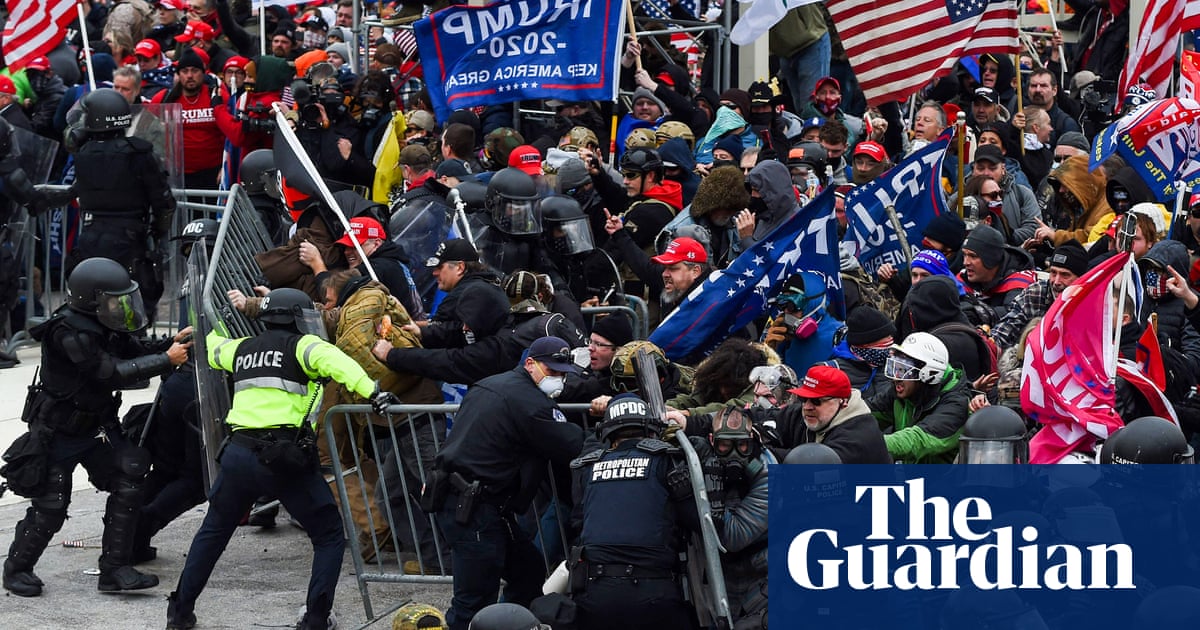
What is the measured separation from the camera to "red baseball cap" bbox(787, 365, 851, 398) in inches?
344

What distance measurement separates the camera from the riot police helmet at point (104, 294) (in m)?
10.2

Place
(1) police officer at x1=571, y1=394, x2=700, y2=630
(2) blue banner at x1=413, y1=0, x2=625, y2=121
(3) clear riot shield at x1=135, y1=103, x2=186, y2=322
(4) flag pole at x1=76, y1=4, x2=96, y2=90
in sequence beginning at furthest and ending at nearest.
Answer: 1. (4) flag pole at x1=76, y1=4, x2=96, y2=90
2. (3) clear riot shield at x1=135, y1=103, x2=186, y2=322
3. (2) blue banner at x1=413, y1=0, x2=625, y2=121
4. (1) police officer at x1=571, y1=394, x2=700, y2=630

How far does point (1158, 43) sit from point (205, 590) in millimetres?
7378

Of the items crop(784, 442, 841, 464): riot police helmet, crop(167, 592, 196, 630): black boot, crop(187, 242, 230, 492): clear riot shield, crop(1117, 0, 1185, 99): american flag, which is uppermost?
crop(1117, 0, 1185, 99): american flag

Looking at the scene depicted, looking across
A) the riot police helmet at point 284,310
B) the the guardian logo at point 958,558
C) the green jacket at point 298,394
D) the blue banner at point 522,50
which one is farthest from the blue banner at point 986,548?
the blue banner at point 522,50

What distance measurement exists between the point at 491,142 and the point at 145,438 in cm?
386

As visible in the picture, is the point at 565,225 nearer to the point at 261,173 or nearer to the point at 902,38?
the point at 261,173

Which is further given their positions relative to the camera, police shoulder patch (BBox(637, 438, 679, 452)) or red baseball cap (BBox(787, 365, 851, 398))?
red baseball cap (BBox(787, 365, 851, 398))

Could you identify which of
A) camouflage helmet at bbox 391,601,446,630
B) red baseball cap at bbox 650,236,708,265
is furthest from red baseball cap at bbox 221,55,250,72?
camouflage helmet at bbox 391,601,446,630

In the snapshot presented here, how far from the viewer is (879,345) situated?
9828 mm

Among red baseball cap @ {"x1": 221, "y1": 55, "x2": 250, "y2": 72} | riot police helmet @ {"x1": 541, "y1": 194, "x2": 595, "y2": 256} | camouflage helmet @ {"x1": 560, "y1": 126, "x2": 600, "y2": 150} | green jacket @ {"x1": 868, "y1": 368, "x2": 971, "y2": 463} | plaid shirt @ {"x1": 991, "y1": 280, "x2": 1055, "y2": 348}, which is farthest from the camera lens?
red baseball cap @ {"x1": 221, "y1": 55, "x2": 250, "y2": 72}

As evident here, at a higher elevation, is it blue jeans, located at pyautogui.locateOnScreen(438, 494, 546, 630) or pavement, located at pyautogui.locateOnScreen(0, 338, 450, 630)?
blue jeans, located at pyautogui.locateOnScreen(438, 494, 546, 630)

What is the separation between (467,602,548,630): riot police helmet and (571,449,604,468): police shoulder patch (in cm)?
109

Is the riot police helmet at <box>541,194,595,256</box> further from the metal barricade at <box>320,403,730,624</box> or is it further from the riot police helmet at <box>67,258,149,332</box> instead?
the riot police helmet at <box>67,258,149,332</box>
